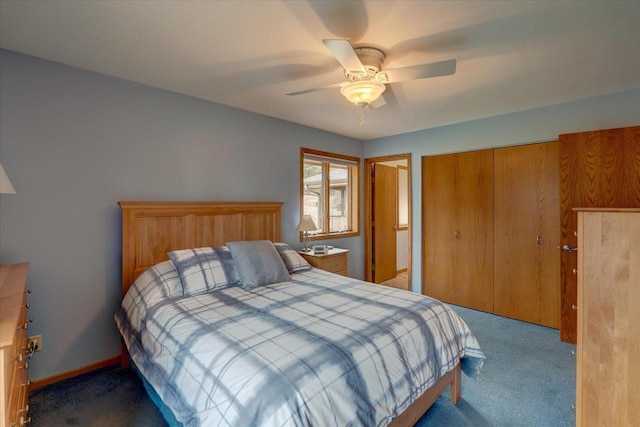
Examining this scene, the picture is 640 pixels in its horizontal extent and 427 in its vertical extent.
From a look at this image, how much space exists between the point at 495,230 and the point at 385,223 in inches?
74.5

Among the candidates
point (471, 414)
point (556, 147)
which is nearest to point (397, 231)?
point (556, 147)

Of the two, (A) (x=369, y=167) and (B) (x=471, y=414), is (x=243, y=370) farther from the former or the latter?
(A) (x=369, y=167)

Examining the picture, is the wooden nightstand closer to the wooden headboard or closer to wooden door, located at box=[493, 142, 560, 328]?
the wooden headboard

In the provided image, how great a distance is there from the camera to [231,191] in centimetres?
320

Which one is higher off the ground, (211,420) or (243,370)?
(243,370)

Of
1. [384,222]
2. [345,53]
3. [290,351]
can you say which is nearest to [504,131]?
[384,222]

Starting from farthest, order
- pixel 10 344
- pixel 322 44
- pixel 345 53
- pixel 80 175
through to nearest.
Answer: pixel 80 175 → pixel 322 44 → pixel 345 53 → pixel 10 344

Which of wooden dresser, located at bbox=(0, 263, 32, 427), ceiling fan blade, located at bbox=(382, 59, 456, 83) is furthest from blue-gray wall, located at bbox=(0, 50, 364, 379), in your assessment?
ceiling fan blade, located at bbox=(382, 59, 456, 83)

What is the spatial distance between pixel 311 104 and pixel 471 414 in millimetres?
2927

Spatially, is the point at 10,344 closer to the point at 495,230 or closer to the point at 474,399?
the point at 474,399

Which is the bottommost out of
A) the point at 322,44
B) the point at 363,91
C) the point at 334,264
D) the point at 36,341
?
the point at 36,341

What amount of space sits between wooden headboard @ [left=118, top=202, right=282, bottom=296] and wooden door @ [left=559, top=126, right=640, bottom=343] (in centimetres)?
305

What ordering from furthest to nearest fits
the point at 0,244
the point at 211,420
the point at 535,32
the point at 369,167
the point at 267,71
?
the point at 369,167, the point at 267,71, the point at 0,244, the point at 535,32, the point at 211,420

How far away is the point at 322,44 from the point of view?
1.92m
